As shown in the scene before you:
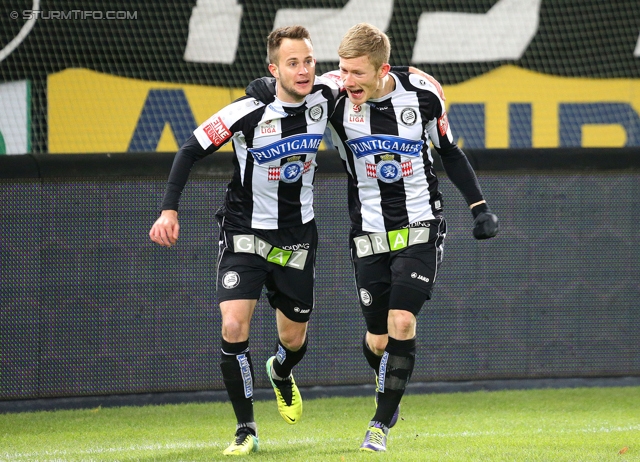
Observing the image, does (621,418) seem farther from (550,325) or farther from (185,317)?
(185,317)

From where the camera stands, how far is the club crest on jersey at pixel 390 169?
4766mm

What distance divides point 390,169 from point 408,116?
10.8 inches

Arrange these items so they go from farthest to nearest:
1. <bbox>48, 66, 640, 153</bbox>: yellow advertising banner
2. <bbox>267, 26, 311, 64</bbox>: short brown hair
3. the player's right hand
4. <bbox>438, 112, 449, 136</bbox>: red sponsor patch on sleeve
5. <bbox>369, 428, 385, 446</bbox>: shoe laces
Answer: <bbox>48, 66, 640, 153</bbox>: yellow advertising banner, <bbox>438, 112, 449, 136</bbox>: red sponsor patch on sleeve, <bbox>267, 26, 311, 64</bbox>: short brown hair, <bbox>369, 428, 385, 446</bbox>: shoe laces, the player's right hand

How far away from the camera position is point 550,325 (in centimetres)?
687

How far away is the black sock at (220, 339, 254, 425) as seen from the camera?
4.71 m

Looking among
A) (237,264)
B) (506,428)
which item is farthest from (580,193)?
(237,264)

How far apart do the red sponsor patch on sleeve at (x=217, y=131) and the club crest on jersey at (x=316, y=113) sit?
419mm

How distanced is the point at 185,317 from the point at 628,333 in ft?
10.3

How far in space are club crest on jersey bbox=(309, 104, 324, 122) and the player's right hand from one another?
2.86ft

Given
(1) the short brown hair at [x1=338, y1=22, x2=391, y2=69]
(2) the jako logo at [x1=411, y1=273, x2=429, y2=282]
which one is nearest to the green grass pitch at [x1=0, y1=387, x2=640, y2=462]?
(2) the jako logo at [x1=411, y1=273, x2=429, y2=282]

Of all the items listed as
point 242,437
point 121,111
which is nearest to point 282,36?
point 242,437

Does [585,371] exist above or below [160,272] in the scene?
below

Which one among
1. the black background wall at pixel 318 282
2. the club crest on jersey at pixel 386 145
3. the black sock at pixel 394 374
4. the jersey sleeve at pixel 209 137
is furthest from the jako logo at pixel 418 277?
the black background wall at pixel 318 282

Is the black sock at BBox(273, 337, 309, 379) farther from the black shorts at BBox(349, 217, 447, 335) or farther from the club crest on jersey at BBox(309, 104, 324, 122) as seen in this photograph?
the club crest on jersey at BBox(309, 104, 324, 122)
